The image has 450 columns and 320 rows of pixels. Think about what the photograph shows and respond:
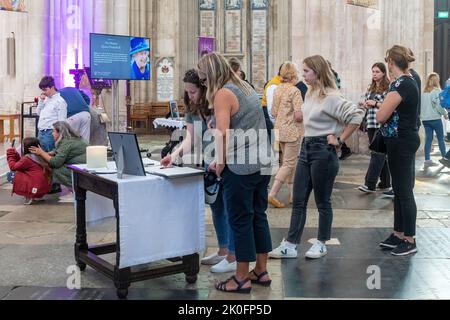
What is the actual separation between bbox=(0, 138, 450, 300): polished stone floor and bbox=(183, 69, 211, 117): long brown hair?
1.30m

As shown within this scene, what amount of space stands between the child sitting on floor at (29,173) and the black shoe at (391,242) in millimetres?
4402

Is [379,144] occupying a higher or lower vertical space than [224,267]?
higher

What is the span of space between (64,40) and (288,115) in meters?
7.64

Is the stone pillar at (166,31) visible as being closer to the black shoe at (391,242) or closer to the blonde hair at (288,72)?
the blonde hair at (288,72)

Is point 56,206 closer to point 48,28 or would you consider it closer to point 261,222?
point 261,222

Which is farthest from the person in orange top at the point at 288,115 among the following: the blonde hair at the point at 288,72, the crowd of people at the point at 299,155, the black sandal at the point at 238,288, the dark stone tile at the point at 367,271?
the black sandal at the point at 238,288

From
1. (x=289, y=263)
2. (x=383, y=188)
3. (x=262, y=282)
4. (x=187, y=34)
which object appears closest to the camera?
(x=262, y=282)

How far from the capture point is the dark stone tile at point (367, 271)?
16.3 feet

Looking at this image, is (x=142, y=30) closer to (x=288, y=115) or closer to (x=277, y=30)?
(x=277, y=30)

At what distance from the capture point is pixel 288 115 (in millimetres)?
8094

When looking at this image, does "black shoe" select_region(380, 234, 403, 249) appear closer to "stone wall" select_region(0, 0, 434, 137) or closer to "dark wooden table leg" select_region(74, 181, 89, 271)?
"dark wooden table leg" select_region(74, 181, 89, 271)

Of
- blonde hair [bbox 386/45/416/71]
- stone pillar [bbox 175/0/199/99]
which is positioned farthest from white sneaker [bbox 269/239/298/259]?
stone pillar [bbox 175/0/199/99]

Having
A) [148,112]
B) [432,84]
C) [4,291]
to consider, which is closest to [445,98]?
[432,84]
